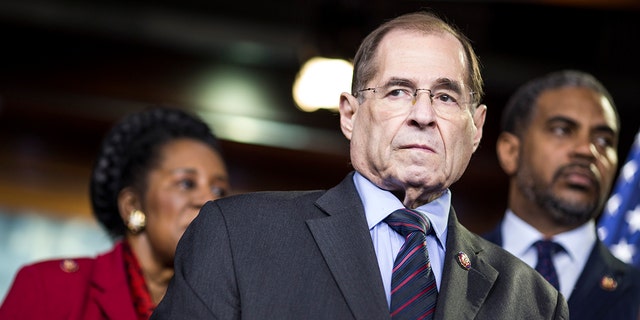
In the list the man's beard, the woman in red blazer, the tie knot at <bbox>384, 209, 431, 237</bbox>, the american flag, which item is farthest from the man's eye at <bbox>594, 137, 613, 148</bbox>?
the tie knot at <bbox>384, 209, 431, 237</bbox>

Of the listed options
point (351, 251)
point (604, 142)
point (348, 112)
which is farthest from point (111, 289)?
point (604, 142)

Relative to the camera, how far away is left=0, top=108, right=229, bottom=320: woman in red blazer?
2939 millimetres

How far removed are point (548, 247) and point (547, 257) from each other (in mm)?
41

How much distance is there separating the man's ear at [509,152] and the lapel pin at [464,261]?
1415 mm

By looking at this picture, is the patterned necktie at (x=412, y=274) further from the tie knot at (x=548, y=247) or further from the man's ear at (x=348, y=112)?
the tie knot at (x=548, y=247)

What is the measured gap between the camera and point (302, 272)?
1.84 meters

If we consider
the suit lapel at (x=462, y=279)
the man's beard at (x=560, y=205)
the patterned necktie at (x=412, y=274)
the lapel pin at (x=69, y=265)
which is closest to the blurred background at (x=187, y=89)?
the man's beard at (x=560, y=205)

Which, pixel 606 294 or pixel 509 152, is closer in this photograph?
pixel 606 294

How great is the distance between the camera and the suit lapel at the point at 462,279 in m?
1.88

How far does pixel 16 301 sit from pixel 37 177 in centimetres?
357

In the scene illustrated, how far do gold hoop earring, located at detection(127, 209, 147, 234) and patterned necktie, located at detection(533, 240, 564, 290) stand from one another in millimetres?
1104

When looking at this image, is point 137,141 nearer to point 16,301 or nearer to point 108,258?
point 108,258

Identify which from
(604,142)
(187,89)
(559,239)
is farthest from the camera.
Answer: (187,89)

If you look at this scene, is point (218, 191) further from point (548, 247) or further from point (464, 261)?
point (464, 261)
